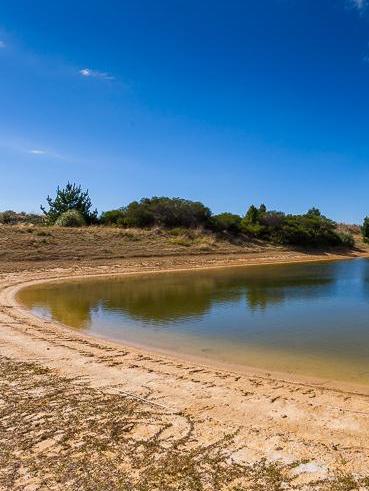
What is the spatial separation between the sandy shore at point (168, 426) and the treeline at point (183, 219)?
37971 millimetres

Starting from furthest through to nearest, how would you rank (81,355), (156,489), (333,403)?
1. (81,355)
2. (333,403)
3. (156,489)

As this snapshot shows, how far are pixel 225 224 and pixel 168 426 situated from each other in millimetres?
45356

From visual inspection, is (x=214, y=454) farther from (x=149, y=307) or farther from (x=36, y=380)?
(x=149, y=307)

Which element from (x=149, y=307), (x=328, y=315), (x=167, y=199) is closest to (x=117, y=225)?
(x=167, y=199)

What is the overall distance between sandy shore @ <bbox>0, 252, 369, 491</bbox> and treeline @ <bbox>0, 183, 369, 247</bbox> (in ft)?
125

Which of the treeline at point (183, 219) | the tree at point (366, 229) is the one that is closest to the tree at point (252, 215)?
the treeline at point (183, 219)

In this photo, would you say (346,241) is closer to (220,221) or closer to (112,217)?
(220,221)

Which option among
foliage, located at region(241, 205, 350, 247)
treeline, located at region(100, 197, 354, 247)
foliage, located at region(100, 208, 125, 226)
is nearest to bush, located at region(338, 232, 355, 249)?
foliage, located at region(241, 205, 350, 247)

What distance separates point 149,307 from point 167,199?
36.8 meters

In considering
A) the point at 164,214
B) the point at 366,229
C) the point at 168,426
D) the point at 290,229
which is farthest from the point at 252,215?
the point at 168,426

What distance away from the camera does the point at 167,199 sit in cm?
5369

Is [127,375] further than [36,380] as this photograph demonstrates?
Yes

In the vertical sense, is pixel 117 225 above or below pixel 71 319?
above

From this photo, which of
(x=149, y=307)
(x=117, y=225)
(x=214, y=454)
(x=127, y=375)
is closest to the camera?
(x=214, y=454)
